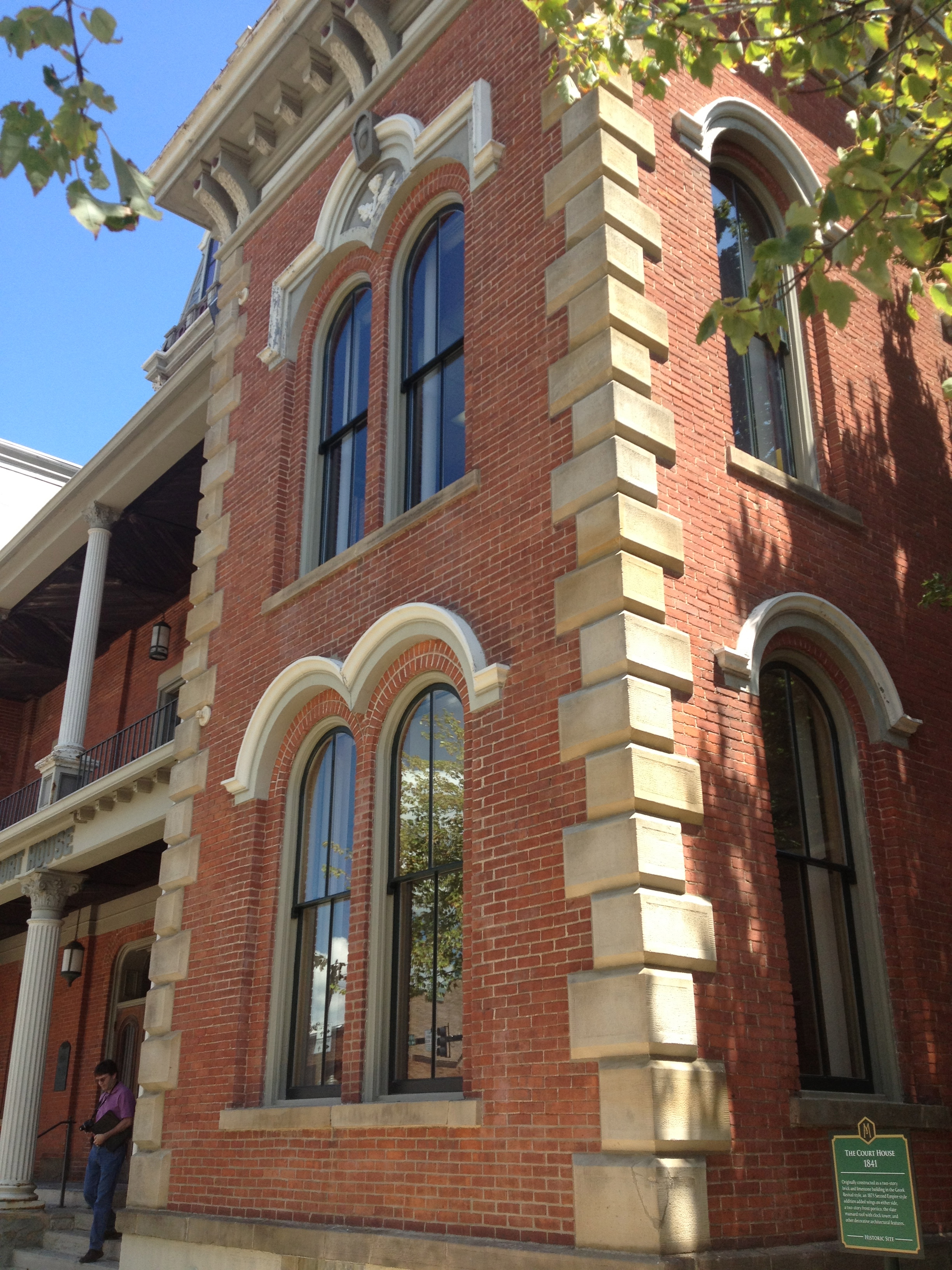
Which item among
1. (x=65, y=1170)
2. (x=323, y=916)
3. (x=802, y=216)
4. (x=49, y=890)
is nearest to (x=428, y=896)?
(x=323, y=916)

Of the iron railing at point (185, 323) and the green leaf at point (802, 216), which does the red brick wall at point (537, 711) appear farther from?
the iron railing at point (185, 323)

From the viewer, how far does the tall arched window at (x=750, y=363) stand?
9.62 metres

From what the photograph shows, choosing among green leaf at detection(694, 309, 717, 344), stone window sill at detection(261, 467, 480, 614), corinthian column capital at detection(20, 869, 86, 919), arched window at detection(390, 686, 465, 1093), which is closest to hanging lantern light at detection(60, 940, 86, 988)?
corinthian column capital at detection(20, 869, 86, 919)

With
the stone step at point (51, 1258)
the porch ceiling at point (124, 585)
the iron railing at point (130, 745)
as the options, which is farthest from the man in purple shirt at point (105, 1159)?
the porch ceiling at point (124, 585)

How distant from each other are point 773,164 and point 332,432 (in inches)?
180

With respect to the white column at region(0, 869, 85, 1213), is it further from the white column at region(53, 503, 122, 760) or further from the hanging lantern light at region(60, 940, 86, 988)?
the white column at region(53, 503, 122, 760)

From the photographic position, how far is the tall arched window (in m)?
9.62

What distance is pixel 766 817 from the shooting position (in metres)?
7.61

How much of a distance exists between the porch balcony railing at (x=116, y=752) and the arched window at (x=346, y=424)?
19.0ft

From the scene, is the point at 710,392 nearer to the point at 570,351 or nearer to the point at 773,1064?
the point at 570,351

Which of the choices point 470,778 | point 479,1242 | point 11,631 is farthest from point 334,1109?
point 11,631

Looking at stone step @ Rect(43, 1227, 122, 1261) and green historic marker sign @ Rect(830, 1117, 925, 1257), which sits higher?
green historic marker sign @ Rect(830, 1117, 925, 1257)

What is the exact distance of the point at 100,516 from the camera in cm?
1758

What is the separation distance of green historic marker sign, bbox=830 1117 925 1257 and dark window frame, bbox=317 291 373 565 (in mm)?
6499
